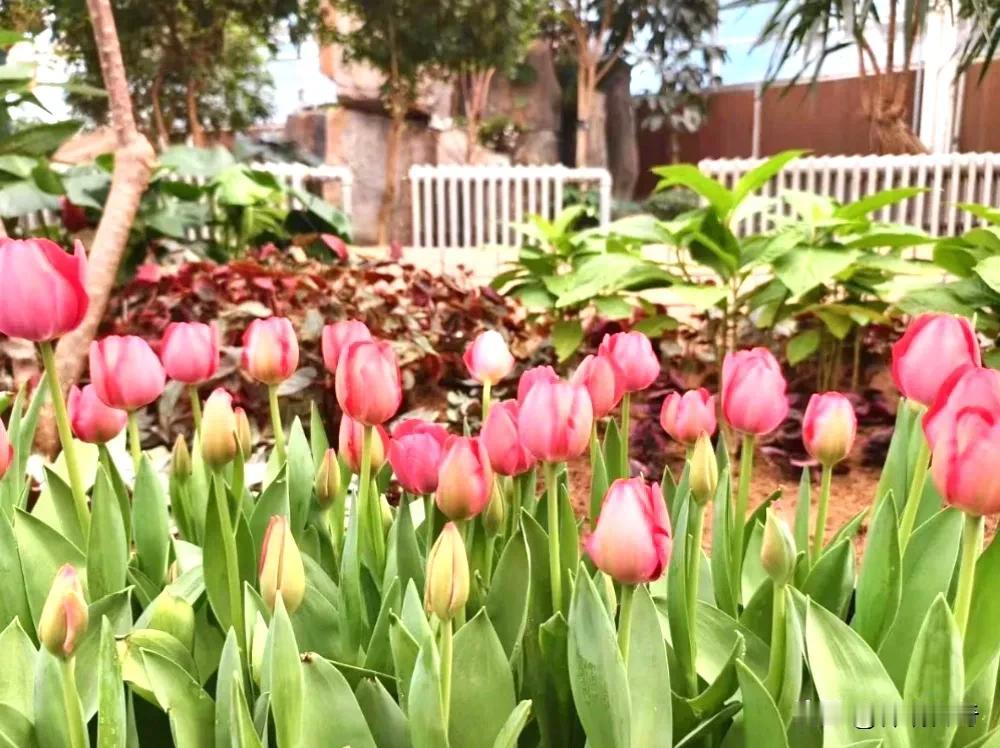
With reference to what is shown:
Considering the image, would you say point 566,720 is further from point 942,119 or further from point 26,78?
point 942,119

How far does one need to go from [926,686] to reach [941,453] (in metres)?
0.11

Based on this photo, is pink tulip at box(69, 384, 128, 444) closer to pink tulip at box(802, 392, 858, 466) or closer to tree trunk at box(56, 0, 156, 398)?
pink tulip at box(802, 392, 858, 466)

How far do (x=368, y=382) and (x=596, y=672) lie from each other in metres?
0.19

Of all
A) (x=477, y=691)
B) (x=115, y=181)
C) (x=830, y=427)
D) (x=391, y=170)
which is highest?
(x=391, y=170)

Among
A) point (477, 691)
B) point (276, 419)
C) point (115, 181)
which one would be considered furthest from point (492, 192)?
point (477, 691)

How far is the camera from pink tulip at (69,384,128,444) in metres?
0.64

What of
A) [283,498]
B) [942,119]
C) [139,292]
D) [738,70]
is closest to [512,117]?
[738,70]

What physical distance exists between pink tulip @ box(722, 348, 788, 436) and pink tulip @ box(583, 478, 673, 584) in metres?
0.17

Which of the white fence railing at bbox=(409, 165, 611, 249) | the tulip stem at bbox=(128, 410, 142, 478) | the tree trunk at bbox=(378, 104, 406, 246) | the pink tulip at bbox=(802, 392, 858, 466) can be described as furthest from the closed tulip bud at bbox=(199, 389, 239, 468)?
the tree trunk at bbox=(378, 104, 406, 246)

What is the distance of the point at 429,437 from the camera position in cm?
53

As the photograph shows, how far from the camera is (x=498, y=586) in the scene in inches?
21.1

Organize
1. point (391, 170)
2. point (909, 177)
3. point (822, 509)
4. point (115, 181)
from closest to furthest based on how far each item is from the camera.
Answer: point (822, 509) < point (115, 181) < point (909, 177) < point (391, 170)

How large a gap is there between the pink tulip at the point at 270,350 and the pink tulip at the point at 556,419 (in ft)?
0.68

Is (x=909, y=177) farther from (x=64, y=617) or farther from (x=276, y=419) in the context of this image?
(x=64, y=617)
